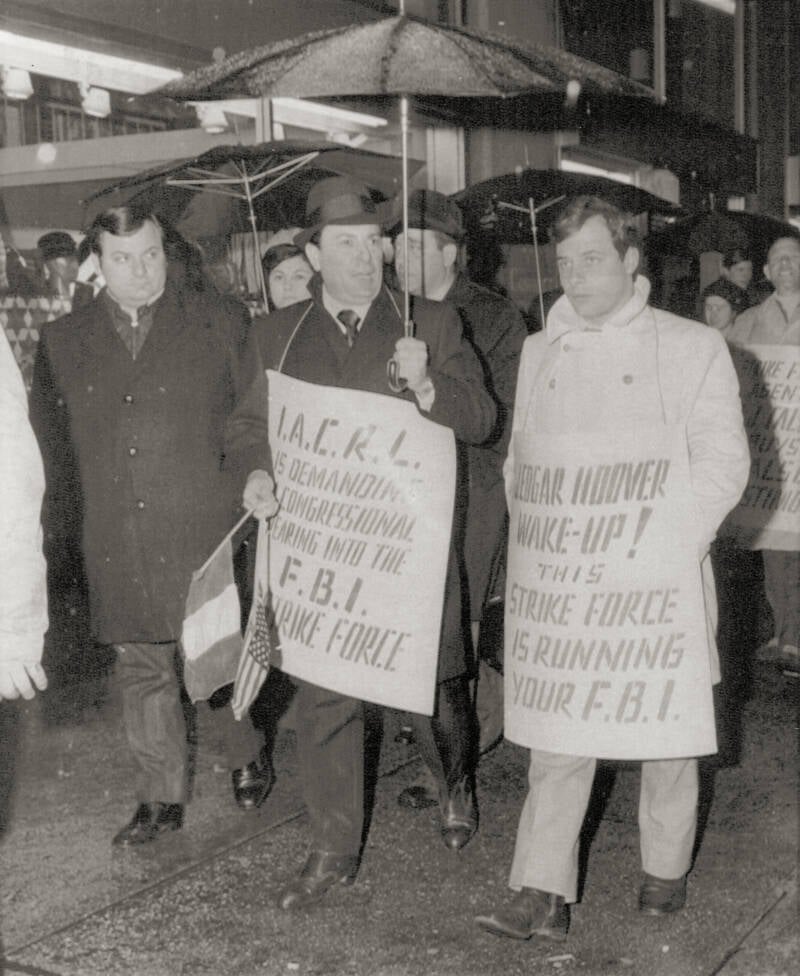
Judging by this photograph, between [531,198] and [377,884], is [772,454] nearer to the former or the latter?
[531,198]

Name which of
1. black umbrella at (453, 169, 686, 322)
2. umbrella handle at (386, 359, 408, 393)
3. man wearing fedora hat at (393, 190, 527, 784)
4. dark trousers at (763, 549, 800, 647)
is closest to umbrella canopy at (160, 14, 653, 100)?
umbrella handle at (386, 359, 408, 393)

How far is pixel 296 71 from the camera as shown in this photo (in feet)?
13.8

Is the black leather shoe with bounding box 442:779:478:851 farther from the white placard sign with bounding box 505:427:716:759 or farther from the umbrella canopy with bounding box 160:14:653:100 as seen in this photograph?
the umbrella canopy with bounding box 160:14:653:100

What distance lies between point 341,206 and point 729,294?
5.22 metres

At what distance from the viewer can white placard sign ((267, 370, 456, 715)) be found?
4312 mm

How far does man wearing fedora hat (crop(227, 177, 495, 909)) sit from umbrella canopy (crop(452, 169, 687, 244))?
267 cm

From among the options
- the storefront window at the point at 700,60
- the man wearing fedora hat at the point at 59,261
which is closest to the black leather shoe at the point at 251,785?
the man wearing fedora hat at the point at 59,261

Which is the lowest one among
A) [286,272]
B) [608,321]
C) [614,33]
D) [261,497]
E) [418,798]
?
[418,798]

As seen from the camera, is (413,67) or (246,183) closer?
(413,67)

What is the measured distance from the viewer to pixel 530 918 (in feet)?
13.4

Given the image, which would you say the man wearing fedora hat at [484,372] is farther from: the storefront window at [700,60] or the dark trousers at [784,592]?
the storefront window at [700,60]

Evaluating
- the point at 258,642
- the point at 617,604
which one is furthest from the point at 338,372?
the point at 617,604

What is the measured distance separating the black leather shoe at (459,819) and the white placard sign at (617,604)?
2.81ft

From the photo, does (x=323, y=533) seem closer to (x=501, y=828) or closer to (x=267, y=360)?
(x=267, y=360)
